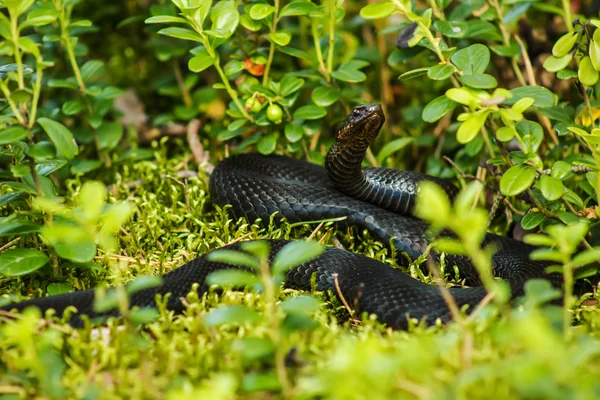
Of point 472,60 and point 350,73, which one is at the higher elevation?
point 472,60

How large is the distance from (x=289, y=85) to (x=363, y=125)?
0.70m

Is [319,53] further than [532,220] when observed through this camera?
Yes

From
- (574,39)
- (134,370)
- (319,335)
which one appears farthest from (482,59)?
(134,370)

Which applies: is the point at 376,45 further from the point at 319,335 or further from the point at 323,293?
the point at 319,335

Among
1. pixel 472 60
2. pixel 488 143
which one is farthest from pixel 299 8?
pixel 488 143

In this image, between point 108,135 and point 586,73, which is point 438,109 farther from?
point 108,135

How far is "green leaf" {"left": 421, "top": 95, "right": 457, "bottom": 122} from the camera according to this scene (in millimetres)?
3699

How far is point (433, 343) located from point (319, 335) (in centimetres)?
69

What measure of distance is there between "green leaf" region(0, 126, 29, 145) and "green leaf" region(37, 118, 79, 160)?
0.34 feet

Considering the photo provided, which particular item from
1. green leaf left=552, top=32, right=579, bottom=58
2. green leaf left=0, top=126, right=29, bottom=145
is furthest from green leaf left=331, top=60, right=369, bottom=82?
green leaf left=0, top=126, right=29, bottom=145

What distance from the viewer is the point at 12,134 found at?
3.09m

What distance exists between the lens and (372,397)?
1.95m

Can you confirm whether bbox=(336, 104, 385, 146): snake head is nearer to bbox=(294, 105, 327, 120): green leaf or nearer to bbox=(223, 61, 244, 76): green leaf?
bbox=(294, 105, 327, 120): green leaf

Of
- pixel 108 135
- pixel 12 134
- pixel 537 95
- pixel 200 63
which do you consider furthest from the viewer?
pixel 108 135
